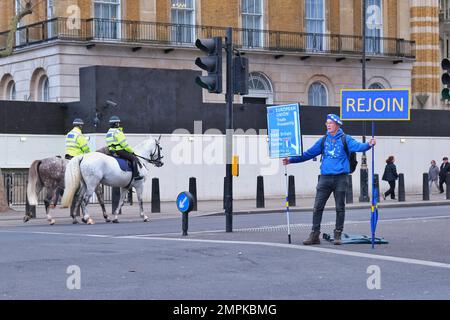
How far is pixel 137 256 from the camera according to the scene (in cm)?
1568

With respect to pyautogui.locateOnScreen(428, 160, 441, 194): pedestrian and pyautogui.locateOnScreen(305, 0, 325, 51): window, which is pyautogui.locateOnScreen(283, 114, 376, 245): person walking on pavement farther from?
pyautogui.locateOnScreen(305, 0, 325, 51): window

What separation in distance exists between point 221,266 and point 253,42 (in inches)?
1477

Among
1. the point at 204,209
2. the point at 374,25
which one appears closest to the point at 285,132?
the point at 204,209

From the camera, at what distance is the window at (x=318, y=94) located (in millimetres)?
53281

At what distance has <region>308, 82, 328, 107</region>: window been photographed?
→ 5328 cm

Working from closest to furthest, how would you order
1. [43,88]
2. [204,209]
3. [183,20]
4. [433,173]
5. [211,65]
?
[211,65], [204,209], [433,173], [43,88], [183,20]

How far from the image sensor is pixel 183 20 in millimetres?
49875

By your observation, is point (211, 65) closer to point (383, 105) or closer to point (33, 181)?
point (383, 105)

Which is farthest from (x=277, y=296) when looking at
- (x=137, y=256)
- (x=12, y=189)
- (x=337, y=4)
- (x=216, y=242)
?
(x=337, y=4)

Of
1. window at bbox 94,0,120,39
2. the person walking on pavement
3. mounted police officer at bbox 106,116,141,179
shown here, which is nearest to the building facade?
window at bbox 94,0,120,39

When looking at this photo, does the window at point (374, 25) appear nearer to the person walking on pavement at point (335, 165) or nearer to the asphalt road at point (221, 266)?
the asphalt road at point (221, 266)

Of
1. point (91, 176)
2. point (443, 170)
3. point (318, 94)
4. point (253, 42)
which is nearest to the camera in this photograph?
point (91, 176)

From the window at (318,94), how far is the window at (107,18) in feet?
35.6
